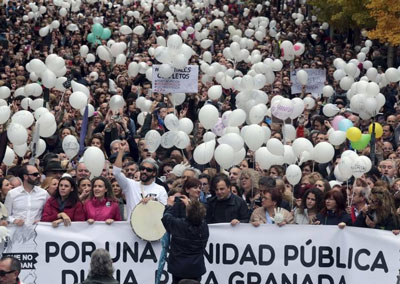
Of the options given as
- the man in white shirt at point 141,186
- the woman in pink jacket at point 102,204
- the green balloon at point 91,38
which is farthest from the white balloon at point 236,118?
the green balloon at point 91,38

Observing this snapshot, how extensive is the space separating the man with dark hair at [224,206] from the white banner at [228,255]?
0.10 meters

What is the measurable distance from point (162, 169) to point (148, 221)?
3156 millimetres

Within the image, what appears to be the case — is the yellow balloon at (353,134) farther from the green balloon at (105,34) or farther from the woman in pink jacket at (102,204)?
the green balloon at (105,34)

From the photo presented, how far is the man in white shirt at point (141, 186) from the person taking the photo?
514 inches

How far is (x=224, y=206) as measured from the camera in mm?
12680

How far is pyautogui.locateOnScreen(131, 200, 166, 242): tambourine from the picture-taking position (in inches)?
485

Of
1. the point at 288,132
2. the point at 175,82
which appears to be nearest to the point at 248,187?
the point at 288,132

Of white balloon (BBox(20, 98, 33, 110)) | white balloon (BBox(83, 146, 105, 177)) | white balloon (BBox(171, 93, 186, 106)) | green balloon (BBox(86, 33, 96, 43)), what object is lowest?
white balloon (BBox(83, 146, 105, 177))

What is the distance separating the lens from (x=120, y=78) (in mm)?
23203

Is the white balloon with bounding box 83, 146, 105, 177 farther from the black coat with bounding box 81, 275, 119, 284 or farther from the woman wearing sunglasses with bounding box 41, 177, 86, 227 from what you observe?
the black coat with bounding box 81, 275, 119, 284

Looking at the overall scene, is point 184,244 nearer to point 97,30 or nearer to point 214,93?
point 214,93

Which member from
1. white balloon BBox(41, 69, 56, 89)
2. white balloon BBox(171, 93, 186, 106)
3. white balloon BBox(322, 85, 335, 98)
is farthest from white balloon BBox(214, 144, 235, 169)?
white balloon BBox(322, 85, 335, 98)

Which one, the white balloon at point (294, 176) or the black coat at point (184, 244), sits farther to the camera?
the white balloon at point (294, 176)

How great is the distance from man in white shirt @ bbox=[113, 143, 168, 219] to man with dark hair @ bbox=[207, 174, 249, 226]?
0.57m
